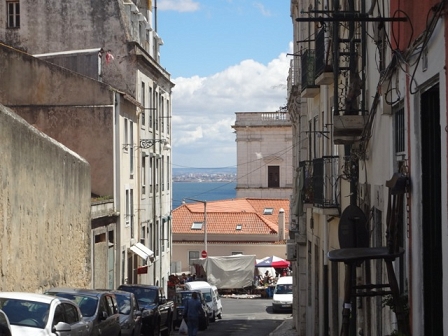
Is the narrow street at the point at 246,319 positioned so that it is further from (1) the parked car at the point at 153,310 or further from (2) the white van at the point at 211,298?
(1) the parked car at the point at 153,310

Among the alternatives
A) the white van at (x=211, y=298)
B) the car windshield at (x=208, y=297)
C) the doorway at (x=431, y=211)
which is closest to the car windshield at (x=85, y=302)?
the doorway at (x=431, y=211)

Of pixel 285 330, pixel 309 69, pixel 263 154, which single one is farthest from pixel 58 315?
pixel 263 154

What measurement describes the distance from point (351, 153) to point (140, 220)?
1130 inches

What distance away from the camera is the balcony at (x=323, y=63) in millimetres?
18969

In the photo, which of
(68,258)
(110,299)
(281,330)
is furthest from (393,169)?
(281,330)

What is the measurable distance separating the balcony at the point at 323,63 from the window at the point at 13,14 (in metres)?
26.1

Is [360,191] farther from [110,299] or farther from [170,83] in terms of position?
[170,83]

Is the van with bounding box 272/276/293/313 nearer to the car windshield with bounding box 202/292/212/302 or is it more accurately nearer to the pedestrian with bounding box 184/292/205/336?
the car windshield with bounding box 202/292/212/302

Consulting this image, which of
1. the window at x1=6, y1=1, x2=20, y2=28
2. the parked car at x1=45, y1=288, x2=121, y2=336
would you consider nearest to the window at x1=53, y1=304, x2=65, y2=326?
the parked car at x1=45, y1=288, x2=121, y2=336

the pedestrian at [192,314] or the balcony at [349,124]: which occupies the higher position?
the balcony at [349,124]

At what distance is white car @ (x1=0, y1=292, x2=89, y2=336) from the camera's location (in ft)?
50.7

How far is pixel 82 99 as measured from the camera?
125 feet

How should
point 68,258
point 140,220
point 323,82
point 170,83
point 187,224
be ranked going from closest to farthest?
point 323,82 < point 68,258 < point 140,220 < point 170,83 < point 187,224

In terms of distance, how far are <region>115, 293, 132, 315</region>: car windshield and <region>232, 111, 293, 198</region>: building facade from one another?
186 ft
